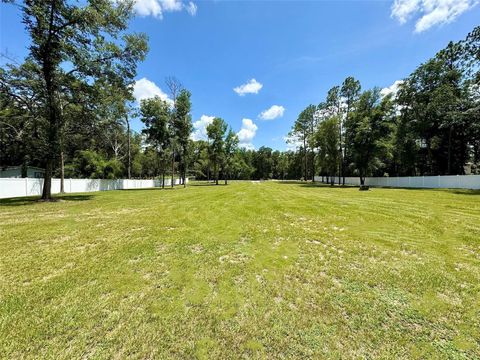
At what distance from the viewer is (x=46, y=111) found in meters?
14.1

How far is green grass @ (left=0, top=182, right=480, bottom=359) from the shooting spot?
2.43 meters

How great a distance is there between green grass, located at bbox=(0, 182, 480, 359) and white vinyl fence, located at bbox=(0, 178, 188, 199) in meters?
14.6

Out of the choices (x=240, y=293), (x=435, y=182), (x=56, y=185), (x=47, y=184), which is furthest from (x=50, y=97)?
(x=435, y=182)

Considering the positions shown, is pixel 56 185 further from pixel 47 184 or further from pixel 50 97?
pixel 50 97

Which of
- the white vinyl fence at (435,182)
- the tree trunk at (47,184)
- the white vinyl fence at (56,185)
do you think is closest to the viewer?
the tree trunk at (47,184)

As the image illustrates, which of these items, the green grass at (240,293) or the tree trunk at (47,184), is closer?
the green grass at (240,293)

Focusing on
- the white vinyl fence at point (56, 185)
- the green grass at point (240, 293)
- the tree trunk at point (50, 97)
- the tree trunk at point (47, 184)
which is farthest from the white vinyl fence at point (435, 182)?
the white vinyl fence at point (56, 185)

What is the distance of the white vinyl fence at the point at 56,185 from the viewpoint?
646 inches

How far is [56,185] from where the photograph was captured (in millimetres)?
21359

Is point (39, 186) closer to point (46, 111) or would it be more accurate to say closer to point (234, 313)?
point (46, 111)

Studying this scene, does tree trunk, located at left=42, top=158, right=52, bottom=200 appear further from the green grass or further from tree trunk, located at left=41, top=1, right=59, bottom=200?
the green grass

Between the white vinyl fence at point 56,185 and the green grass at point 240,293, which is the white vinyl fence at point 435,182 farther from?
the white vinyl fence at point 56,185

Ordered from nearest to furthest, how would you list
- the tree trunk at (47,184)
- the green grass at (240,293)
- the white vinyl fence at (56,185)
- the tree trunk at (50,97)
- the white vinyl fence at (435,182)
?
the green grass at (240,293) < the tree trunk at (50,97) < the tree trunk at (47,184) < the white vinyl fence at (56,185) < the white vinyl fence at (435,182)

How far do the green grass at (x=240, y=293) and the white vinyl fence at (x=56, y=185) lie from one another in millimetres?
14612
